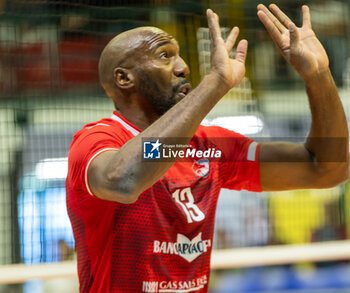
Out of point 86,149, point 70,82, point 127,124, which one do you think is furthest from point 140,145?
point 70,82

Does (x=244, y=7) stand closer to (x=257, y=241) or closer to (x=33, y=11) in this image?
(x=33, y=11)

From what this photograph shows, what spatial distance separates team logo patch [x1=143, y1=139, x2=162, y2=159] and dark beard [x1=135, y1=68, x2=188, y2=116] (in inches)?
18.0

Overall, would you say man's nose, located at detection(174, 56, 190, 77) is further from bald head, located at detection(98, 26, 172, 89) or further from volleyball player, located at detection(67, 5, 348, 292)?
bald head, located at detection(98, 26, 172, 89)

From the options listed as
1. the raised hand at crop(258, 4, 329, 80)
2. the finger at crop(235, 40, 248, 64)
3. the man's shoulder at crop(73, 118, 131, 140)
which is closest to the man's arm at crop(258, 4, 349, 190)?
the raised hand at crop(258, 4, 329, 80)

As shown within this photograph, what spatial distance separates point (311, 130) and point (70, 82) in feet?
6.77

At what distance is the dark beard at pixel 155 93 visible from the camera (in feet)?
6.05

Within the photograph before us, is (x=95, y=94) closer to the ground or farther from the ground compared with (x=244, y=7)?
closer to the ground

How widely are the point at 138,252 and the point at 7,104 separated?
211 centimetres

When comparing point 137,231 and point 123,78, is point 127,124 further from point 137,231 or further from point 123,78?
point 137,231

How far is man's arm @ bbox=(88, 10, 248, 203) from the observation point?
1389 millimetres

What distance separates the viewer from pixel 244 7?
10.9ft

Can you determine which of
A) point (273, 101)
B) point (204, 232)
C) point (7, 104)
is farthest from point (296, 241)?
point (204, 232)

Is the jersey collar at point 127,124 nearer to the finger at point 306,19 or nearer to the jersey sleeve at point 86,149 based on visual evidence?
the jersey sleeve at point 86,149

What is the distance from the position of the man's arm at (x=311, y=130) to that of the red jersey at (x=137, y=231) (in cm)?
35
